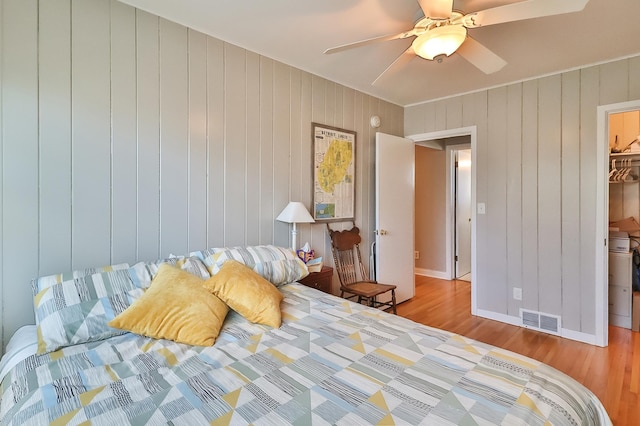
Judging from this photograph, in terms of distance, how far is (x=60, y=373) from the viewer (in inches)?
44.2

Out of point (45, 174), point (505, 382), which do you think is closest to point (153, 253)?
point (45, 174)

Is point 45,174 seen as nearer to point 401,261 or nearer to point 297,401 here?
point 297,401

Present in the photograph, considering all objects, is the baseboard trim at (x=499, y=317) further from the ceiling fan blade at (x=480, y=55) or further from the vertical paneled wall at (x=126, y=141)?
the ceiling fan blade at (x=480, y=55)

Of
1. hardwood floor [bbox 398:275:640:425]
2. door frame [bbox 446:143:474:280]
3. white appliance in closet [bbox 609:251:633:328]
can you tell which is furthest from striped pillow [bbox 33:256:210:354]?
door frame [bbox 446:143:474:280]

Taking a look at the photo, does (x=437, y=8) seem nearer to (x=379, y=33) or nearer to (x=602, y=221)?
(x=379, y=33)

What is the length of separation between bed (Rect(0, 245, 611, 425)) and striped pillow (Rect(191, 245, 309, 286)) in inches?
24.2

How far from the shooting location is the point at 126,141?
196 cm

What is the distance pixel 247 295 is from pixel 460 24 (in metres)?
1.82

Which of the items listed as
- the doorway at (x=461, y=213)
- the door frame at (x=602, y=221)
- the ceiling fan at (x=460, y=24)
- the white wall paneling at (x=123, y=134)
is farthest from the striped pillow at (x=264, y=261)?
the doorway at (x=461, y=213)

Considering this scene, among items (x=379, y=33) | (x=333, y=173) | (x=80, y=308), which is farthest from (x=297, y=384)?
(x=333, y=173)

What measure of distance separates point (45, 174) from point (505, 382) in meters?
2.31

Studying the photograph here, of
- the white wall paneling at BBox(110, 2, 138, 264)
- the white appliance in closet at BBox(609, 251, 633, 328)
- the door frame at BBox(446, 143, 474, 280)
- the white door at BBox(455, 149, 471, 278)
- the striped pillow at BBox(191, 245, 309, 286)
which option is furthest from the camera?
the white door at BBox(455, 149, 471, 278)

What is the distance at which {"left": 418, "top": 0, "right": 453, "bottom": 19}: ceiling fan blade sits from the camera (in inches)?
60.4

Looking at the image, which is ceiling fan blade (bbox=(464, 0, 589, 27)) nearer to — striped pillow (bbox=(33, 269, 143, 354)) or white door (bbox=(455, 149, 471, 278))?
striped pillow (bbox=(33, 269, 143, 354))
